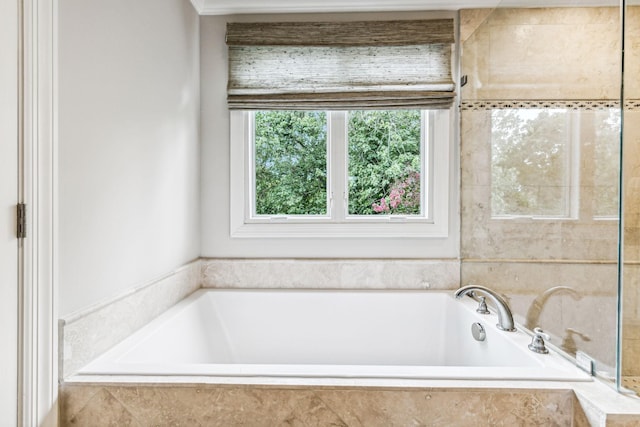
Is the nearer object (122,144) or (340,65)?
(122,144)

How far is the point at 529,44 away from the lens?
169 centimetres

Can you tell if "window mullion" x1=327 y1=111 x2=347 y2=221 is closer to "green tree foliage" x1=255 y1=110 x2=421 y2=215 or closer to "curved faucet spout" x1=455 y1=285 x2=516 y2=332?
"green tree foliage" x1=255 y1=110 x2=421 y2=215

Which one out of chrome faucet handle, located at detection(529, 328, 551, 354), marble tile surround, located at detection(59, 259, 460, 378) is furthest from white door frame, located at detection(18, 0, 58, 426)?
chrome faucet handle, located at detection(529, 328, 551, 354)

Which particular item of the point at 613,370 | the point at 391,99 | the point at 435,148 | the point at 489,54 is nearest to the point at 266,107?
the point at 391,99

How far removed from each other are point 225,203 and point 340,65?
1.05 metres

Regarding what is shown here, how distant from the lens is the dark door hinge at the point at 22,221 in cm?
100

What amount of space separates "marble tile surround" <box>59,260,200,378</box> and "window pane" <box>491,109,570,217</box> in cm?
168

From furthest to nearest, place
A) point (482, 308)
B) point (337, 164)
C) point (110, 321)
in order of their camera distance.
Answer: point (337, 164) → point (482, 308) → point (110, 321)

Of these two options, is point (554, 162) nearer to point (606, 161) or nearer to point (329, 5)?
point (606, 161)

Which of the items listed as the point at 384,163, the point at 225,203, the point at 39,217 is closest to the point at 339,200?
the point at 384,163

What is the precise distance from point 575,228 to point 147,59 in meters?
1.89

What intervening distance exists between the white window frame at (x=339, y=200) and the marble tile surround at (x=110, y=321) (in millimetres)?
572

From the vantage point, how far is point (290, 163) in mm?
2348

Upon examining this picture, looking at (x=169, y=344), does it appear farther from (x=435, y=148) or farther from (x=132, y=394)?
(x=435, y=148)
